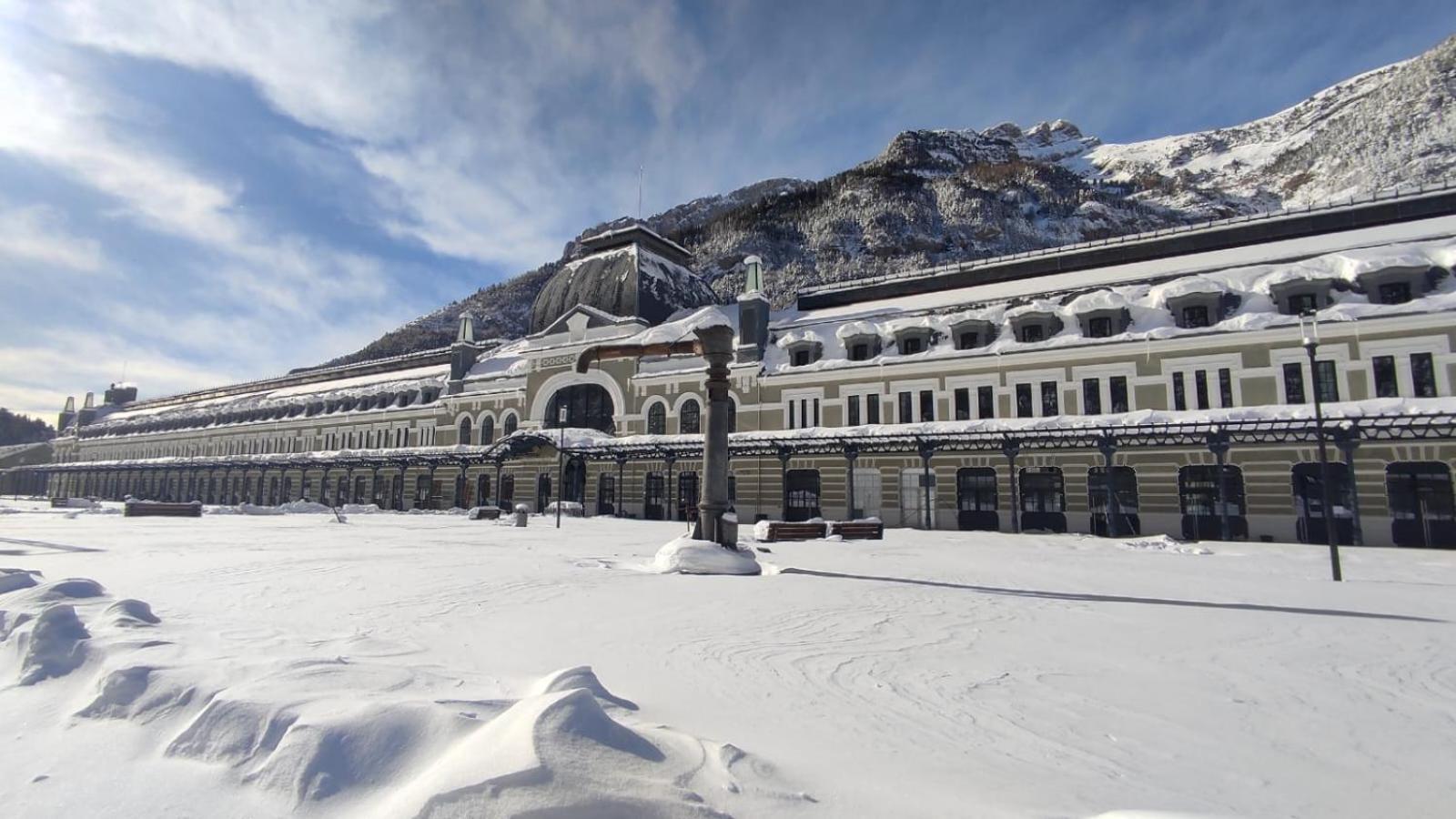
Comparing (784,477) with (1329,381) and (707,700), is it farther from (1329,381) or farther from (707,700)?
(707,700)

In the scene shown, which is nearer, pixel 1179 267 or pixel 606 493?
pixel 1179 267

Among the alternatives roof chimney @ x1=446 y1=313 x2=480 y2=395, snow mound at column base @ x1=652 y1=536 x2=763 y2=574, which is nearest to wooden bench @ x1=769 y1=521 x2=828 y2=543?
snow mound at column base @ x1=652 y1=536 x2=763 y2=574

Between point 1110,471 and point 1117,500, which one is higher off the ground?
point 1110,471

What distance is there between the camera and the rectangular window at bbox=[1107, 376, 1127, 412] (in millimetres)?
27219

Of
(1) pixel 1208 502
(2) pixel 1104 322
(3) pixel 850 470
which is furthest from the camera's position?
(3) pixel 850 470

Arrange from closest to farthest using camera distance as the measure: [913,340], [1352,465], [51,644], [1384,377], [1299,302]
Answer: [51,644] → [1352,465] → [1384,377] → [1299,302] → [913,340]

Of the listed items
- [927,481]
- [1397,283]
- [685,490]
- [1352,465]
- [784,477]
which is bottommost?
[685,490]

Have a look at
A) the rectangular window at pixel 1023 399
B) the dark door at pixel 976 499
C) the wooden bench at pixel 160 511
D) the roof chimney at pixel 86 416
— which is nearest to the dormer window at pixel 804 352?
the dark door at pixel 976 499

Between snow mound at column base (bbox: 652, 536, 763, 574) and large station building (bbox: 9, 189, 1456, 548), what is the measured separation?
39.1 ft

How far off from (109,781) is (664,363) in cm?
3644

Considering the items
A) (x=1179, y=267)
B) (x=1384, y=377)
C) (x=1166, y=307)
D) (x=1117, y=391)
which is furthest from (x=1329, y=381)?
(x=1179, y=267)

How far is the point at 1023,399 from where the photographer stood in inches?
1147

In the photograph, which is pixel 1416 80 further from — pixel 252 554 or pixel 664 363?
pixel 252 554

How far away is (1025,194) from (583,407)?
9754 cm
